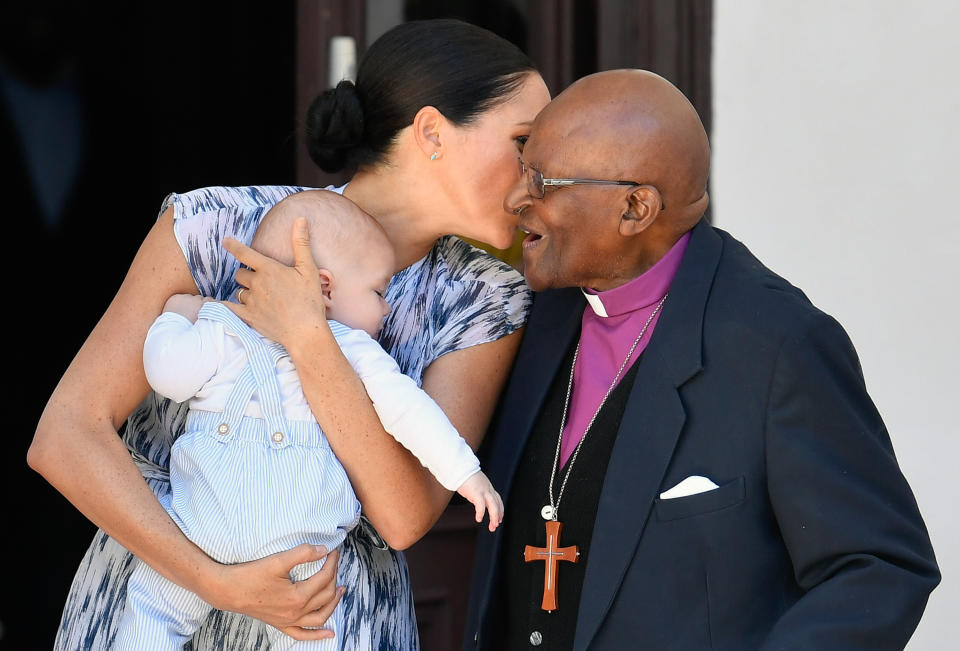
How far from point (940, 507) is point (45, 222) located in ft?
13.6

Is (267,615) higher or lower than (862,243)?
lower

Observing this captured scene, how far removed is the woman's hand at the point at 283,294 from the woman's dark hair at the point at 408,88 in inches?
16.4

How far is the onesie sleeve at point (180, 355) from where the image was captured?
2020 millimetres

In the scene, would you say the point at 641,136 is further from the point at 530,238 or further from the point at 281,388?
the point at 281,388

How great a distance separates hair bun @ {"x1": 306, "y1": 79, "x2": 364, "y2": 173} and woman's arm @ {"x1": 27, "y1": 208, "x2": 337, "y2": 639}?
1.30 feet

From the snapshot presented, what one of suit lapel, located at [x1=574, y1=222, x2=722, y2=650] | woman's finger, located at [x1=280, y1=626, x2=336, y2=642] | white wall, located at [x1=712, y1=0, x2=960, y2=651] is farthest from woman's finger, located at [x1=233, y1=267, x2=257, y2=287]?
white wall, located at [x1=712, y1=0, x2=960, y2=651]

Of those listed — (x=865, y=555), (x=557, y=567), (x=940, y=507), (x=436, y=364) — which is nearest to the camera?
(x=865, y=555)

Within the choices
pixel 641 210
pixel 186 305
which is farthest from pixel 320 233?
pixel 641 210

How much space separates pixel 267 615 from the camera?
206 centimetres

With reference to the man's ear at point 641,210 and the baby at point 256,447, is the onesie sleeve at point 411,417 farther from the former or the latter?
the man's ear at point 641,210

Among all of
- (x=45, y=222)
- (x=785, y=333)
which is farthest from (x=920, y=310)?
(x=45, y=222)

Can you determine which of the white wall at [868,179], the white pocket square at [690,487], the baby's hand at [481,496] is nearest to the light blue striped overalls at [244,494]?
the baby's hand at [481,496]

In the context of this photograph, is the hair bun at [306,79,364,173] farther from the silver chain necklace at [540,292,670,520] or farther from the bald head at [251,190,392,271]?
the silver chain necklace at [540,292,670,520]

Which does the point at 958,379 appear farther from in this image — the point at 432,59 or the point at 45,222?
the point at 45,222
